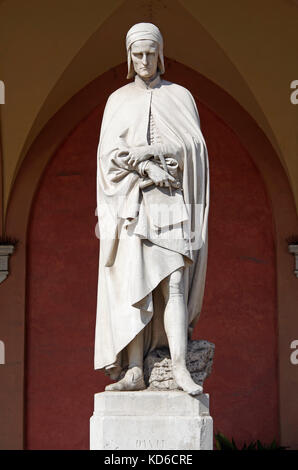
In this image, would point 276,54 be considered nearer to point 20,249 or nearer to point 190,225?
point 20,249

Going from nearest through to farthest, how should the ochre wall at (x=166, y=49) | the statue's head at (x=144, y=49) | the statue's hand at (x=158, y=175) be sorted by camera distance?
the statue's hand at (x=158, y=175) < the statue's head at (x=144, y=49) < the ochre wall at (x=166, y=49)

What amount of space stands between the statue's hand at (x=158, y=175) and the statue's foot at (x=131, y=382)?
3.61ft

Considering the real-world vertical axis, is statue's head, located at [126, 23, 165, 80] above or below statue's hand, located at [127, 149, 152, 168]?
above

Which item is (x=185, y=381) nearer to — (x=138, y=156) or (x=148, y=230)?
(x=148, y=230)

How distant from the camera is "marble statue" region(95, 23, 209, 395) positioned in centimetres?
568

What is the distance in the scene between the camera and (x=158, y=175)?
228 inches

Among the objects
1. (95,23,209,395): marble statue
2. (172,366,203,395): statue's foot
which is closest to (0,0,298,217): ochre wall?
(95,23,209,395): marble statue

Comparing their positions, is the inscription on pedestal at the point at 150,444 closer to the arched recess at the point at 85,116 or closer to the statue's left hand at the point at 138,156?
the statue's left hand at the point at 138,156

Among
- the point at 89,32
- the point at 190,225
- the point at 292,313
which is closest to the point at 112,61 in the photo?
the point at 89,32

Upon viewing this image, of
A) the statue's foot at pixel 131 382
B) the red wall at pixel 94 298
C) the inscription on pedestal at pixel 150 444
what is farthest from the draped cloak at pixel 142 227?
the red wall at pixel 94 298

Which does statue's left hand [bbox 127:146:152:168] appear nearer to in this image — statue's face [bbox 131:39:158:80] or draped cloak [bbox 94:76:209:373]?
draped cloak [bbox 94:76:209:373]

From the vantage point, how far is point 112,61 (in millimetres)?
10977

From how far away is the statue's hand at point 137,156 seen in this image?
583 cm

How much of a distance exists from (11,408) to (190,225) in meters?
5.46
